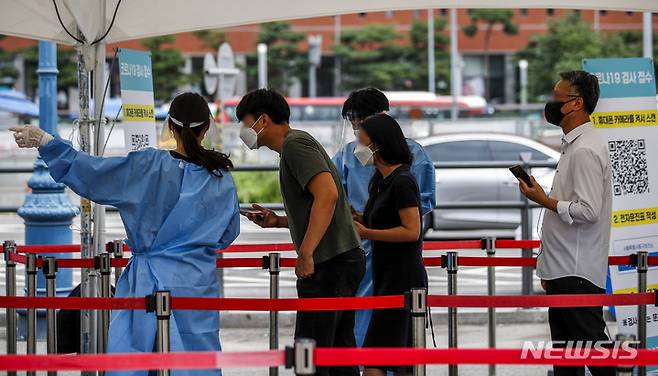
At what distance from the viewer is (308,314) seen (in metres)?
5.29

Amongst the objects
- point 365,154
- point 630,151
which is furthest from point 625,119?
point 365,154

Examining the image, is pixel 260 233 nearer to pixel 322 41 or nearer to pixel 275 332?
pixel 275 332

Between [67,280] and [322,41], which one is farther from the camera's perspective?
[322,41]

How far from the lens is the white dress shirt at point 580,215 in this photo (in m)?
5.43

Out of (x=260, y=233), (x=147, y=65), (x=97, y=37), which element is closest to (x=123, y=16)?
(x=97, y=37)

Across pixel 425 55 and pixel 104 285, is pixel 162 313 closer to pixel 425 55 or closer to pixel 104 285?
pixel 104 285

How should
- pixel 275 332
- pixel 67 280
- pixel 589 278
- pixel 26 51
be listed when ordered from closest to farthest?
1. pixel 589 278
2. pixel 275 332
3. pixel 67 280
4. pixel 26 51

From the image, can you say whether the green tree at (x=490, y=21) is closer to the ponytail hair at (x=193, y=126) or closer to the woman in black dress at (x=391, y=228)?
the woman in black dress at (x=391, y=228)

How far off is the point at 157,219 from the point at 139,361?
3.87 ft

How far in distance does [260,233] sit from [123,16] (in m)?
10.8

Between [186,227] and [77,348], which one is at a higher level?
[186,227]

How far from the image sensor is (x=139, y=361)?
403 centimetres

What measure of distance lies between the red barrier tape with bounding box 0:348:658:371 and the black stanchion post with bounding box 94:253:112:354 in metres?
2.13

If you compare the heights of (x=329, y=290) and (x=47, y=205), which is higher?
(x=47, y=205)
